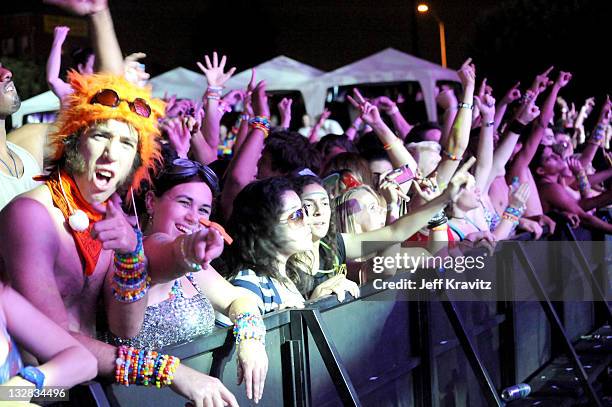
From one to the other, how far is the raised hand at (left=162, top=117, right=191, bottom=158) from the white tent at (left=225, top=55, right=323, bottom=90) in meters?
10.6

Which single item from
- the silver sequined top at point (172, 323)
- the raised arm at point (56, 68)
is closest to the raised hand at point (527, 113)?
the raised arm at point (56, 68)

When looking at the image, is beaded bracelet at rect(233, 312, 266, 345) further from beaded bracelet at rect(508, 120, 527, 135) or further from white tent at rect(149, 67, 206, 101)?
white tent at rect(149, 67, 206, 101)

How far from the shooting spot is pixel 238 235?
399cm

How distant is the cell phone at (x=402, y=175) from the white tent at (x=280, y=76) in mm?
→ 10631

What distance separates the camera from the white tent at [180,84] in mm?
15930

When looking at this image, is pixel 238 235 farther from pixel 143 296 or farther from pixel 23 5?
pixel 23 5

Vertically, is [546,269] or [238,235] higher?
[238,235]

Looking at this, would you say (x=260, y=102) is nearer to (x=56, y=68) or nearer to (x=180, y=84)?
(x=56, y=68)

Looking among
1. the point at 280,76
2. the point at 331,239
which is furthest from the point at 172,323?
the point at 280,76

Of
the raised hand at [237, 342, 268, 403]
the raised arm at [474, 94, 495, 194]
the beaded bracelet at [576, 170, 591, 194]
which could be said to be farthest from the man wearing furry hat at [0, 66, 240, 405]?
the beaded bracelet at [576, 170, 591, 194]

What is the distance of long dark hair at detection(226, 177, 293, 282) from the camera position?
3.92 m

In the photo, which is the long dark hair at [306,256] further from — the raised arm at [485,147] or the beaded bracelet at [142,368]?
the raised arm at [485,147]

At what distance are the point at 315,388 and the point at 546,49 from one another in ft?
85.6

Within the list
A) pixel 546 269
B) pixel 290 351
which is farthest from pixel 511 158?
pixel 290 351
